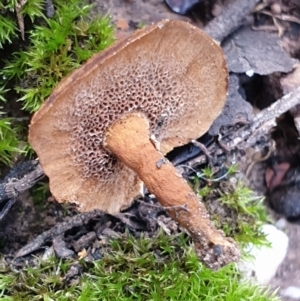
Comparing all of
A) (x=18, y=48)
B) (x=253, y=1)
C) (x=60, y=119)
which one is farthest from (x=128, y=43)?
(x=253, y=1)

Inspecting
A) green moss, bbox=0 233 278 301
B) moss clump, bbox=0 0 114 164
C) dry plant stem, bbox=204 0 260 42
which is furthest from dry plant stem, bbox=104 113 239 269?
dry plant stem, bbox=204 0 260 42

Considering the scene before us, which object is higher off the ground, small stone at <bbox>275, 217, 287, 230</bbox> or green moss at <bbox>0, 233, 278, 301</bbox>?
green moss at <bbox>0, 233, 278, 301</bbox>

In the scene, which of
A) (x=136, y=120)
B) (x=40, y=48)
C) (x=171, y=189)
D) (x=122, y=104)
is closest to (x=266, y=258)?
(x=171, y=189)

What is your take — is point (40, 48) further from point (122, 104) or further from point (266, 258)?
point (266, 258)

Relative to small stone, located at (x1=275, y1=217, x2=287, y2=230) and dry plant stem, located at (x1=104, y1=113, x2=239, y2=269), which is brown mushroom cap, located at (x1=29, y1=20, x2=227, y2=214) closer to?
dry plant stem, located at (x1=104, y1=113, x2=239, y2=269)

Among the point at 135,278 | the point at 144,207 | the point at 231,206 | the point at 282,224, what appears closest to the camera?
the point at 135,278

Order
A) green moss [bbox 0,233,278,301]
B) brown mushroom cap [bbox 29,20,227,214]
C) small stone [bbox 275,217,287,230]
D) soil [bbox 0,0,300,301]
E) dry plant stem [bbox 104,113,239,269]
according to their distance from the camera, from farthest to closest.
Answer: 1. small stone [bbox 275,217,287,230]
2. soil [bbox 0,0,300,301]
3. green moss [bbox 0,233,278,301]
4. dry plant stem [bbox 104,113,239,269]
5. brown mushroom cap [bbox 29,20,227,214]
